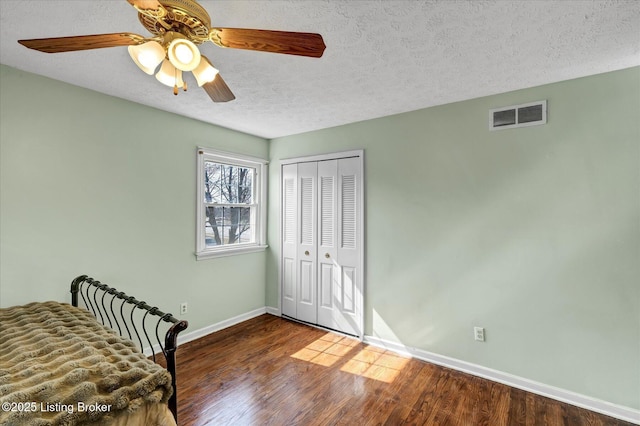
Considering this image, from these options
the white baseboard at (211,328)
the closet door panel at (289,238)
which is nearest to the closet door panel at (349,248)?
the closet door panel at (289,238)

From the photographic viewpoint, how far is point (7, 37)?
1.83 meters

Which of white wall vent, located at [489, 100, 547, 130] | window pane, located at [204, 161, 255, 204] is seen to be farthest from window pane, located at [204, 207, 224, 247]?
white wall vent, located at [489, 100, 547, 130]

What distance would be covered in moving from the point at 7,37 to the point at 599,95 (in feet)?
13.3

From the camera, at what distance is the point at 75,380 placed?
1.27 m

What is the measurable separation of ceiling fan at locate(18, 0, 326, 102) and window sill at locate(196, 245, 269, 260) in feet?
8.02

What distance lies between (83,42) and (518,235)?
3.11m

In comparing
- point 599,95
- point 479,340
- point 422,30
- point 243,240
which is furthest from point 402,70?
point 243,240

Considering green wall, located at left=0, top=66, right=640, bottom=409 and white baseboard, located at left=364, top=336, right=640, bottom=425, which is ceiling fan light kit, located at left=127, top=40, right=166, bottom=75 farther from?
white baseboard, located at left=364, top=336, right=640, bottom=425

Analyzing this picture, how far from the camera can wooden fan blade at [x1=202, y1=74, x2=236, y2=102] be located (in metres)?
1.63

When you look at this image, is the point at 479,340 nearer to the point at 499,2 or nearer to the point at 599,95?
the point at 599,95

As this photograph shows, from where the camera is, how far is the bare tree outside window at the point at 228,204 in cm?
362

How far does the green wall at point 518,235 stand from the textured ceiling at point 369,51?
312mm

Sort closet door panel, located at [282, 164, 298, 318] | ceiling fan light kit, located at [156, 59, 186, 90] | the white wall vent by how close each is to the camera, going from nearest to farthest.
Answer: ceiling fan light kit, located at [156, 59, 186, 90], the white wall vent, closet door panel, located at [282, 164, 298, 318]

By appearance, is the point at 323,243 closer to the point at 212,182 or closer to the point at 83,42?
the point at 212,182
